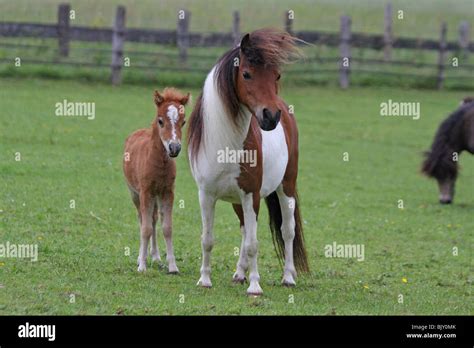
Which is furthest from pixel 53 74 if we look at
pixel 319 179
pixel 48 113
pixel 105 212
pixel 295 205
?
pixel 295 205

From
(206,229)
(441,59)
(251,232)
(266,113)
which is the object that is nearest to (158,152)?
(206,229)

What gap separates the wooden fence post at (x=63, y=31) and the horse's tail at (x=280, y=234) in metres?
18.8

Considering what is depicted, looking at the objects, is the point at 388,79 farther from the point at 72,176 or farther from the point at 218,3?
the point at 218,3

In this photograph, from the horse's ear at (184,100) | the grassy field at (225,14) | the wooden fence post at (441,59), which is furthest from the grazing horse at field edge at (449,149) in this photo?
the grassy field at (225,14)

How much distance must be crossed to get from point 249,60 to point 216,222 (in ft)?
18.0

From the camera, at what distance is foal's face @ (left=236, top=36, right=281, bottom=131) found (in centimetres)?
768

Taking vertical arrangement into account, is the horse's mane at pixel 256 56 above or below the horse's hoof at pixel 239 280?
above

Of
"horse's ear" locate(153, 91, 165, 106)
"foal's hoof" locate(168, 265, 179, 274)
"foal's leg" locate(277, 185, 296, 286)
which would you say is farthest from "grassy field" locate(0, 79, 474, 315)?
"horse's ear" locate(153, 91, 165, 106)

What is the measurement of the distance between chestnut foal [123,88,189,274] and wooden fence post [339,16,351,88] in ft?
65.9

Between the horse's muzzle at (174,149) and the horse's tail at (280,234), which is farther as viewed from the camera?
the horse's tail at (280,234)

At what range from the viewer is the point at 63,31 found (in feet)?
88.8

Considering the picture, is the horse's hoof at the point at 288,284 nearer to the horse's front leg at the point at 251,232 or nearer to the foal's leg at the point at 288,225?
the foal's leg at the point at 288,225

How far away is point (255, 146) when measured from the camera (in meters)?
8.37

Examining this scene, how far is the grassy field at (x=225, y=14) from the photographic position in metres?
34.1
